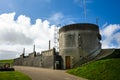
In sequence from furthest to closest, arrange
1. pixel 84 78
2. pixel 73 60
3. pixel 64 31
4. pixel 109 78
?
pixel 64 31, pixel 73 60, pixel 84 78, pixel 109 78

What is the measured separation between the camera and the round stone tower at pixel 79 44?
119ft

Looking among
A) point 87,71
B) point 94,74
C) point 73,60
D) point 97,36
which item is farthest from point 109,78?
point 97,36

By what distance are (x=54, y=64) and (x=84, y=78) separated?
1439 cm

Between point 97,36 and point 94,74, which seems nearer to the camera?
point 94,74

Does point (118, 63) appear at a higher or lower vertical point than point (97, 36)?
lower

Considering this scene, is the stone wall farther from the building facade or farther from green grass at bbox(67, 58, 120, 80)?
green grass at bbox(67, 58, 120, 80)

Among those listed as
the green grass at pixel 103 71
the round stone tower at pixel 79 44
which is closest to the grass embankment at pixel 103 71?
the green grass at pixel 103 71

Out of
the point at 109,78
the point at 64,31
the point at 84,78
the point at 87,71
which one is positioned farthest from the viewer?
the point at 64,31

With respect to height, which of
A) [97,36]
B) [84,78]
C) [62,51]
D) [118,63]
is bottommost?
[84,78]

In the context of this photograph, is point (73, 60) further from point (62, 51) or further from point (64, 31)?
point (64, 31)

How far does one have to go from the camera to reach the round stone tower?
119 ft

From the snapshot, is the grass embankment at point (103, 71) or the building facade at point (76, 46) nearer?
the grass embankment at point (103, 71)

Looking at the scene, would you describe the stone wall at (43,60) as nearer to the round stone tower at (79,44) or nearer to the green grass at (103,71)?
the round stone tower at (79,44)

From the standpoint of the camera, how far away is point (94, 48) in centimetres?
3697
